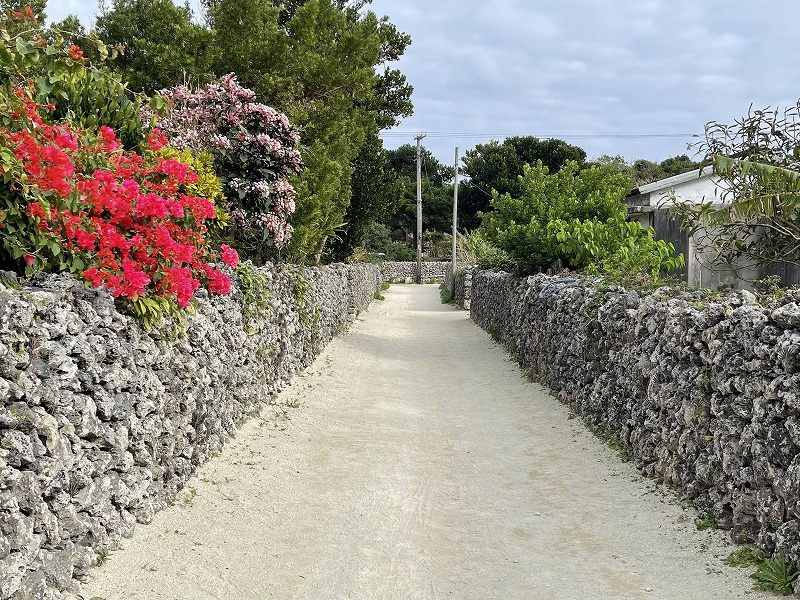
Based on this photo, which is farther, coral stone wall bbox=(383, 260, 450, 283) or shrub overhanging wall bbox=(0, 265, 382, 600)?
coral stone wall bbox=(383, 260, 450, 283)

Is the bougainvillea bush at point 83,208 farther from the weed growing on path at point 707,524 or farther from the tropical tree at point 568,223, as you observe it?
the tropical tree at point 568,223

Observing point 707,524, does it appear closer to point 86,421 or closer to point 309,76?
point 86,421

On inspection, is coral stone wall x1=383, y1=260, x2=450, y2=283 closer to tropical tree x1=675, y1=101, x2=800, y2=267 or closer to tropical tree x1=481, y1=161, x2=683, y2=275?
tropical tree x1=481, y1=161, x2=683, y2=275

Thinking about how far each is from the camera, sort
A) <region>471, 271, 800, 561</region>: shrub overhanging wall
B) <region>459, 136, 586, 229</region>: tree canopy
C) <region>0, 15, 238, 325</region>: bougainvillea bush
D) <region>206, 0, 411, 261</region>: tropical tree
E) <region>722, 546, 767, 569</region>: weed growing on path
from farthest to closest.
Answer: <region>459, 136, 586, 229</region>: tree canopy, <region>206, 0, 411, 261</region>: tropical tree, <region>0, 15, 238, 325</region>: bougainvillea bush, <region>722, 546, 767, 569</region>: weed growing on path, <region>471, 271, 800, 561</region>: shrub overhanging wall

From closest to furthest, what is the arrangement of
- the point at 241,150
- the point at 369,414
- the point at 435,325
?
1. the point at 369,414
2. the point at 241,150
3. the point at 435,325

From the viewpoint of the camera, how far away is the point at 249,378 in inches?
361

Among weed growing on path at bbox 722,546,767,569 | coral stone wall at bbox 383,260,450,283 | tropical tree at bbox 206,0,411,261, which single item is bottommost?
weed growing on path at bbox 722,546,767,569

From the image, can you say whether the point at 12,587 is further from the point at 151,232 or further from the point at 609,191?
the point at 609,191

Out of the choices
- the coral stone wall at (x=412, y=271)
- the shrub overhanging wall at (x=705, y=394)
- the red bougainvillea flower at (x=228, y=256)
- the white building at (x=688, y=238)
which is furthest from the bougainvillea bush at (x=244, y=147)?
the coral stone wall at (x=412, y=271)

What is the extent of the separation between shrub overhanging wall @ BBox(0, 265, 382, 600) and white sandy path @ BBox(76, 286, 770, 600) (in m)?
0.29

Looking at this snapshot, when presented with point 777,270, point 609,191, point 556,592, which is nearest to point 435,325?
point 609,191

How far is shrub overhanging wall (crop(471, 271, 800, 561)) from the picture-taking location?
4789 mm

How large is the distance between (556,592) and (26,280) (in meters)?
3.93

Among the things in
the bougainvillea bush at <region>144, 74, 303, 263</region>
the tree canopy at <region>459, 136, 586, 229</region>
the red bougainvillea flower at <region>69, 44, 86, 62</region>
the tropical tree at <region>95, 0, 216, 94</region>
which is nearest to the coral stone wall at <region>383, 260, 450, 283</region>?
the tree canopy at <region>459, 136, 586, 229</region>
